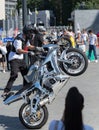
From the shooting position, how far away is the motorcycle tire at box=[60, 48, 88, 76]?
362 inches

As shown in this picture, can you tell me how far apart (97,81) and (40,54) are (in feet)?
17.6

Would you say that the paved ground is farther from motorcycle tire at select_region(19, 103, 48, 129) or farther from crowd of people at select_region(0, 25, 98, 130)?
crowd of people at select_region(0, 25, 98, 130)

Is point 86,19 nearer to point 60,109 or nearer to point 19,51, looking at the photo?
point 60,109

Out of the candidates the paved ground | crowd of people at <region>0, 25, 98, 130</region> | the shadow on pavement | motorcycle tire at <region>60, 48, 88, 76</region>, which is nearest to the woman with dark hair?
crowd of people at <region>0, 25, 98, 130</region>

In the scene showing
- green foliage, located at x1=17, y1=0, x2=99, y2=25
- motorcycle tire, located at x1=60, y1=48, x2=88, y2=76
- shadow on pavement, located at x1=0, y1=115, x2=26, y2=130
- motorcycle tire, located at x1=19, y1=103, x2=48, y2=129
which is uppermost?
green foliage, located at x1=17, y1=0, x2=99, y2=25

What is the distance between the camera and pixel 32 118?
7.64 metres

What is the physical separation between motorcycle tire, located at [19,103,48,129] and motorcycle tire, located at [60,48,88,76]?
1.71m

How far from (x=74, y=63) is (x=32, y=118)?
6.87 ft

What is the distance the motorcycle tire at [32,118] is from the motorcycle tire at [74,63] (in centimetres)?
171

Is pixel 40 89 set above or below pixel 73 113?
below

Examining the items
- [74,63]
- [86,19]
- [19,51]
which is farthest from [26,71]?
[86,19]

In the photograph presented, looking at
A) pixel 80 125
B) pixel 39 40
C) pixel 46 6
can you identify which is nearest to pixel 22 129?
pixel 80 125

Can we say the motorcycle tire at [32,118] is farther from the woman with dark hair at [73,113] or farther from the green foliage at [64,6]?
the green foliage at [64,6]

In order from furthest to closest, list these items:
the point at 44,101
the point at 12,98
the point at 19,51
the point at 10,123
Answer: the point at 19,51 → the point at 10,123 → the point at 12,98 → the point at 44,101
